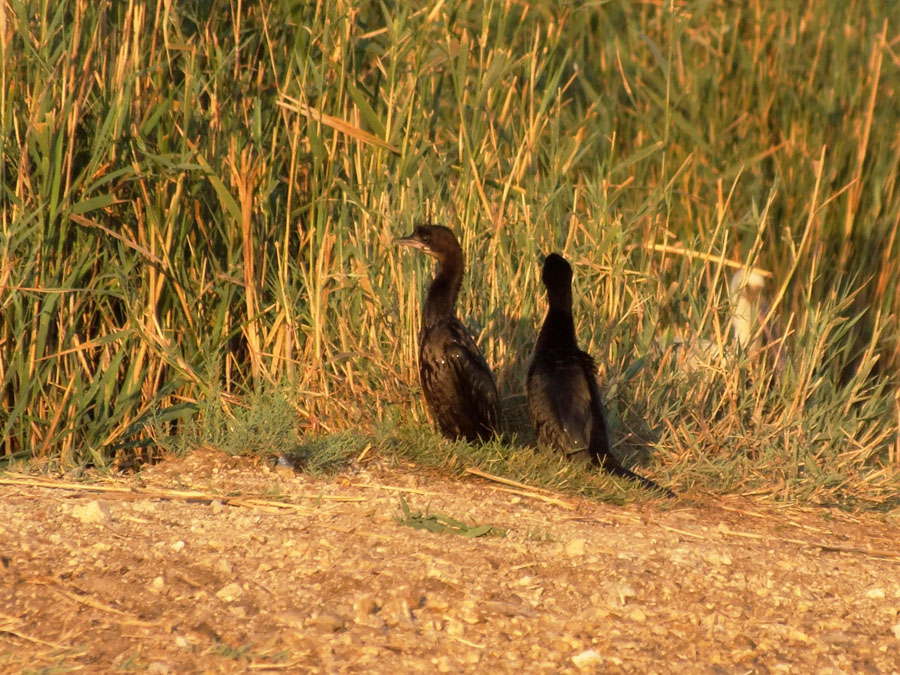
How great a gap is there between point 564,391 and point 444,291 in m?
0.68

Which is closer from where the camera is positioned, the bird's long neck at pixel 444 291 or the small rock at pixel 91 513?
the small rock at pixel 91 513

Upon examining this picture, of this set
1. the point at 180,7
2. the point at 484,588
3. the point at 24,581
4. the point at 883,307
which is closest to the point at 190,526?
the point at 24,581

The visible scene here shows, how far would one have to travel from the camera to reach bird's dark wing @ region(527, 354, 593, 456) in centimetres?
490

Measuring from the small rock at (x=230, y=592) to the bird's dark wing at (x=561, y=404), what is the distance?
5.63 feet

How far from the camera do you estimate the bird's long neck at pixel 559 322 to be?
16.9 ft

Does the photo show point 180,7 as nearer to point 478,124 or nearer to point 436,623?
point 478,124

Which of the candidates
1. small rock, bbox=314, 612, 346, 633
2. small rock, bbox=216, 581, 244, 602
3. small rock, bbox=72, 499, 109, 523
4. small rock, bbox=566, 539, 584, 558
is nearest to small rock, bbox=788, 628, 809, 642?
small rock, bbox=566, 539, 584, 558

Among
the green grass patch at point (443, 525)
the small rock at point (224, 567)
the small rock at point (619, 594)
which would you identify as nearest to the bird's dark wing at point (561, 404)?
the green grass patch at point (443, 525)

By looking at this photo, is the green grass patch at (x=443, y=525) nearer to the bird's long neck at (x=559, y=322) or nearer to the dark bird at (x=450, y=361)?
the dark bird at (x=450, y=361)

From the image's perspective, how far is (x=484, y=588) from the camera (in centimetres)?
366

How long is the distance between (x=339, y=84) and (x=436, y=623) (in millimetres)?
2816

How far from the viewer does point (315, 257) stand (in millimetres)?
5629

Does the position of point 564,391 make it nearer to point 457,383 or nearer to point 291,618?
point 457,383

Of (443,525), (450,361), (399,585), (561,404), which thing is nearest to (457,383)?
(450,361)
